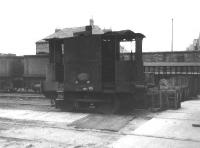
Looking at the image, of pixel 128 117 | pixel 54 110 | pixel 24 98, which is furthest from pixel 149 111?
pixel 24 98

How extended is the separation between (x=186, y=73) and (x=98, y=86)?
12751mm

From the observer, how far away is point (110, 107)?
11984 millimetres

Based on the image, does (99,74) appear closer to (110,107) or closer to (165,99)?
(110,107)

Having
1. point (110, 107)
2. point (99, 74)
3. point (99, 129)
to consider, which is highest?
point (99, 74)

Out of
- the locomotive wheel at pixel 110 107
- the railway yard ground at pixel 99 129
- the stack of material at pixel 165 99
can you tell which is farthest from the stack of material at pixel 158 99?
the locomotive wheel at pixel 110 107

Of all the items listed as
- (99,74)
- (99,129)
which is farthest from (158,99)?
(99,129)

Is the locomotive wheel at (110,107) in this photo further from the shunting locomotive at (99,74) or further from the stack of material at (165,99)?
the stack of material at (165,99)

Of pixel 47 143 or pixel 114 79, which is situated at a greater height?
pixel 114 79

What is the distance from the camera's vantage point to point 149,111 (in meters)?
12.5

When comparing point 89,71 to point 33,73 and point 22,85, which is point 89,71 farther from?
point 22,85

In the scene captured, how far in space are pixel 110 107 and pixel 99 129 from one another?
2859mm

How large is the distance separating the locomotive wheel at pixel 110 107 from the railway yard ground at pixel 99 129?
422 millimetres

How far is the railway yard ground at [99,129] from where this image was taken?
25.0 ft

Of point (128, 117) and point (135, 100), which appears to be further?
point (135, 100)
